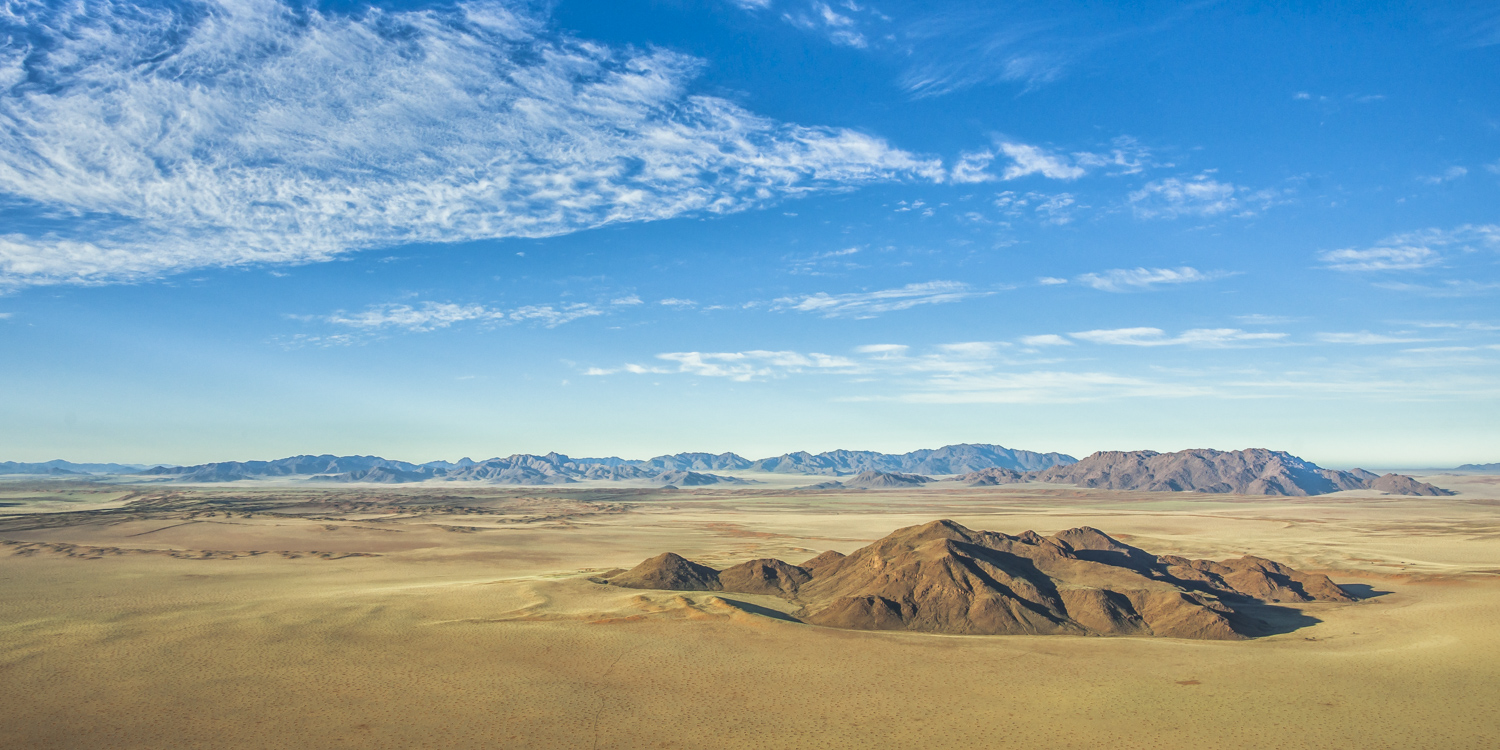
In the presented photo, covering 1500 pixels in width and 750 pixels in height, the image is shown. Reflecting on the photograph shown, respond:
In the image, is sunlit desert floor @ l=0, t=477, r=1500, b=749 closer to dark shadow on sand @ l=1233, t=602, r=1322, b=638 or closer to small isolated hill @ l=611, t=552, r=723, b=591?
dark shadow on sand @ l=1233, t=602, r=1322, b=638

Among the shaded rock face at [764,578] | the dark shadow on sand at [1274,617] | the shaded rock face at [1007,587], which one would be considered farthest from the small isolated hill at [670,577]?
the dark shadow on sand at [1274,617]

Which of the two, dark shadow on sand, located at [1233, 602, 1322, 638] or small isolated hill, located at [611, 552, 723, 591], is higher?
small isolated hill, located at [611, 552, 723, 591]

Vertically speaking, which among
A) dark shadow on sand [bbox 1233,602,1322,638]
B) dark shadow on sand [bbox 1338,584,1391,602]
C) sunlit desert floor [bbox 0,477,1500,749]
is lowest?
dark shadow on sand [bbox 1338,584,1391,602]

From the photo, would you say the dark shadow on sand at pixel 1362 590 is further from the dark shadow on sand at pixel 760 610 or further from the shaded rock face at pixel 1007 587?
the dark shadow on sand at pixel 760 610

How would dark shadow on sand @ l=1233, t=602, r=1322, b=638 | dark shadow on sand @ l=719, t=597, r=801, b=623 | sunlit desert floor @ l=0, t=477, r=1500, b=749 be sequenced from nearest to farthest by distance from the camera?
Answer: sunlit desert floor @ l=0, t=477, r=1500, b=749 → dark shadow on sand @ l=1233, t=602, r=1322, b=638 → dark shadow on sand @ l=719, t=597, r=801, b=623

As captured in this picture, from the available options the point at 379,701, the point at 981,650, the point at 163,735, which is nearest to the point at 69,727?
the point at 163,735

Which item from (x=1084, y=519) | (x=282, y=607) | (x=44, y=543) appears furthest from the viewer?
(x=1084, y=519)

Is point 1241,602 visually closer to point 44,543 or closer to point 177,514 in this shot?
point 44,543

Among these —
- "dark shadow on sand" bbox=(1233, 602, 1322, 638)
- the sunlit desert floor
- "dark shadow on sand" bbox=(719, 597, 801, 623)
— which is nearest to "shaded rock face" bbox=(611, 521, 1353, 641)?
"dark shadow on sand" bbox=(1233, 602, 1322, 638)
